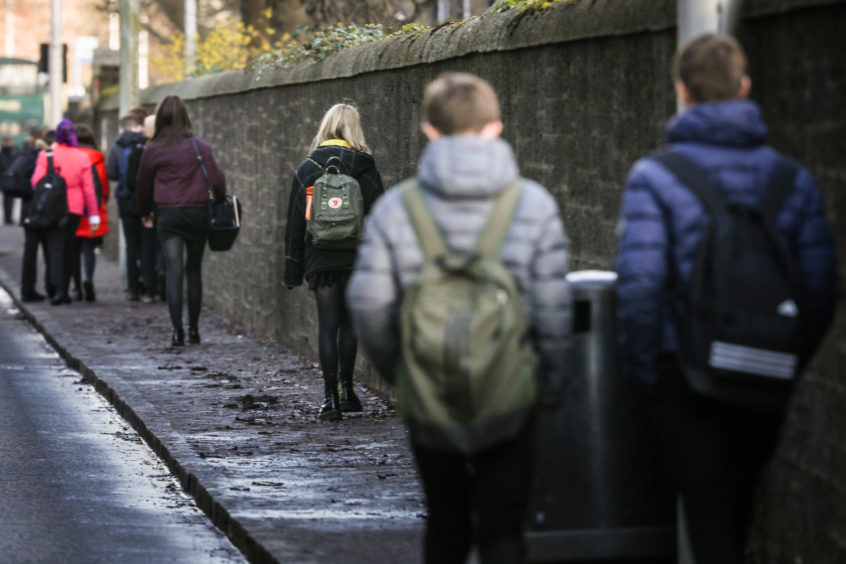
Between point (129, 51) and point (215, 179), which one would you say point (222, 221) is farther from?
point (129, 51)

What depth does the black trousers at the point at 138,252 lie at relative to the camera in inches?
665

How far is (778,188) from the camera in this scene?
4.20 metres

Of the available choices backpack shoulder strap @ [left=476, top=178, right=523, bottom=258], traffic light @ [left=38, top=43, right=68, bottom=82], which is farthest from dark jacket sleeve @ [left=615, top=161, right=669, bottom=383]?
traffic light @ [left=38, top=43, right=68, bottom=82]

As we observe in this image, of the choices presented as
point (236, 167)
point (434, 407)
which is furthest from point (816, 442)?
point (236, 167)

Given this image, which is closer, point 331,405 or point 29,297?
point 331,405

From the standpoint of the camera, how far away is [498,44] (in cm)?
812

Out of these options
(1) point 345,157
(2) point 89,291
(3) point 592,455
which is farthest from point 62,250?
(3) point 592,455

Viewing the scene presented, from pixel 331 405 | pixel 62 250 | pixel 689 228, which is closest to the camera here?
pixel 689 228

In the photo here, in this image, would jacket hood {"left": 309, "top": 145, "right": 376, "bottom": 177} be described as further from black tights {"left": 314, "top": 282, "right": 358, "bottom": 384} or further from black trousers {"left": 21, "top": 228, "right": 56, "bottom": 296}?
black trousers {"left": 21, "top": 228, "right": 56, "bottom": 296}

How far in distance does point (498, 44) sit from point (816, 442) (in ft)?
11.8

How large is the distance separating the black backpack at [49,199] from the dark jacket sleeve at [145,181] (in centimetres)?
389

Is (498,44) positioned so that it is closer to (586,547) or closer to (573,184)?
(573,184)

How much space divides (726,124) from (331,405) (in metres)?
5.30

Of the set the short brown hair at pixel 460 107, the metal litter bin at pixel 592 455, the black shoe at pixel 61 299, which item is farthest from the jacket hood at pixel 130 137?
the short brown hair at pixel 460 107
